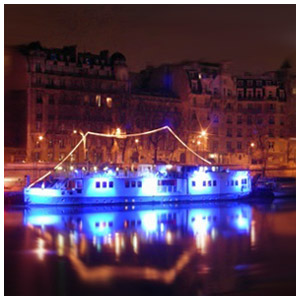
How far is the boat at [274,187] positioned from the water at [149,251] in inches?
79.5

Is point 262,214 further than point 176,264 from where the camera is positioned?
Yes

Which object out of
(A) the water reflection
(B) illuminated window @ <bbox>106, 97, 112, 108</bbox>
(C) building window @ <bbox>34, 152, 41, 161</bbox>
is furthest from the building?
(A) the water reflection

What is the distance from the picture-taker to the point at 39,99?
607 inches

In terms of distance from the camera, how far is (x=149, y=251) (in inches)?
296

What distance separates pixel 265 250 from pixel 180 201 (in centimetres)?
484

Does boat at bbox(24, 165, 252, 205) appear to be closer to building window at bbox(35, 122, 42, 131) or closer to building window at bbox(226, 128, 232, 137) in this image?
building window at bbox(35, 122, 42, 131)

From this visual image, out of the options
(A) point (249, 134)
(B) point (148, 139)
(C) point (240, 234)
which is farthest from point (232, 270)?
(A) point (249, 134)

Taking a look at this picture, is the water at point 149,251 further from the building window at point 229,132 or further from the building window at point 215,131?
the building window at point 229,132

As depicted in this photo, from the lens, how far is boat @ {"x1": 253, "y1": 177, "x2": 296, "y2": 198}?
1345cm

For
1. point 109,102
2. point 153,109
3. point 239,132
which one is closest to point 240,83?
point 239,132

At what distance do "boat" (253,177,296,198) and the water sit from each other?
6.63ft

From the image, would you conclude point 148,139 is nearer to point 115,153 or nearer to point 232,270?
point 115,153

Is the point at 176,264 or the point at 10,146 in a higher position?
Result: the point at 10,146

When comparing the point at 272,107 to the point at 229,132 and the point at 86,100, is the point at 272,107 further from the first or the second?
the point at 86,100
